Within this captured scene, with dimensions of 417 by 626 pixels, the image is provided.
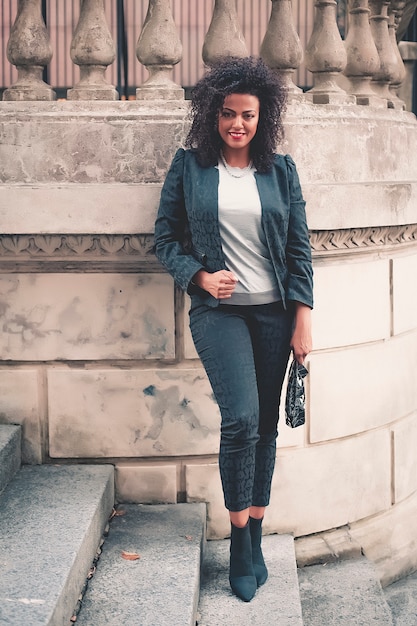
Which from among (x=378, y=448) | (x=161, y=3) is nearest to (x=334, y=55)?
(x=161, y=3)

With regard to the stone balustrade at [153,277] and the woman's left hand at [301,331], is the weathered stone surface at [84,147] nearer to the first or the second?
the stone balustrade at [153,277]

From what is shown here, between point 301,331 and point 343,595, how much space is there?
1506 mm

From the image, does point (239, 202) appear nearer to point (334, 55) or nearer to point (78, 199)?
point (78, 199)

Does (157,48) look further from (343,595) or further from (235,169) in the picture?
(343,595)

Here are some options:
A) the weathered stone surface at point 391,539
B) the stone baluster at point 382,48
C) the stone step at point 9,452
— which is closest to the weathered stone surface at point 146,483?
the stone step at point 9,452

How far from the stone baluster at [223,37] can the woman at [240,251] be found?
718mm

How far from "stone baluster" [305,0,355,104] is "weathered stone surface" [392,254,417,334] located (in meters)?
0.93

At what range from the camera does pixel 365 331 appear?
184 inches

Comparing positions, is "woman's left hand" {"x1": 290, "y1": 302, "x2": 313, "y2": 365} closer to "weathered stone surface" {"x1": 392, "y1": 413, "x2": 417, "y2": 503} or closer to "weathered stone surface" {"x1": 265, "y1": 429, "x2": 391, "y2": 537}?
"weathered stone surface" {"x1": 265, "y1": 429, "x2": 391, "y2": 537}

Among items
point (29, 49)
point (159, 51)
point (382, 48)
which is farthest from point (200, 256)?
point (382, 48)

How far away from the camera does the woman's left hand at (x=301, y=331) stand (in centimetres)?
357

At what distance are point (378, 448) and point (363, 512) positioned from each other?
0.34 meters

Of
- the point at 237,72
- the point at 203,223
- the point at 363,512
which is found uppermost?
the point at 237,72

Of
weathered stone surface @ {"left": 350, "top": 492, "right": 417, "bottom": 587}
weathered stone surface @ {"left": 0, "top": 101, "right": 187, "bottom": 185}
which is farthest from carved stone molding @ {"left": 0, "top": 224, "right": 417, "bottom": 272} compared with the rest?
weathered stone surface @ {"left": 350, "top": 492, "right": 417, "bottom": 587}
